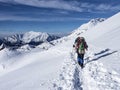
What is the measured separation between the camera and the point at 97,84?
38.0 feet

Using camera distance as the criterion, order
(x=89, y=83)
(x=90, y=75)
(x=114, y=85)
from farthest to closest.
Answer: (x=90, y=75) → (x=89, y=83) → (x=114, y=85)

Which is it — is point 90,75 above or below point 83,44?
below

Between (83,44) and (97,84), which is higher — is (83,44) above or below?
above

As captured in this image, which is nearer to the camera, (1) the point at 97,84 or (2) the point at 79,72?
(1) the point at 97,84

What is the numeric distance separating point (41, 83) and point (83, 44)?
649 centimetres

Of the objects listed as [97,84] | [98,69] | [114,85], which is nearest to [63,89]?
[97,84]

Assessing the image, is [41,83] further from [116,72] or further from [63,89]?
[116,72]

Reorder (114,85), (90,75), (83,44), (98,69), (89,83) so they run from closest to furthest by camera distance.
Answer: (114,85)
(89,83)
(90,75)
(98,69)
(83,44)

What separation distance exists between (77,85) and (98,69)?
392 centimetres

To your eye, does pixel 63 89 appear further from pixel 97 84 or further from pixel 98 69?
pixel 98 69

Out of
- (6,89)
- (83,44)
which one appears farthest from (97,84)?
→ (83,44)

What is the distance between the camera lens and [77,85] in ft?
39.2

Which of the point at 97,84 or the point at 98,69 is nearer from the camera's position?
the point at 97,84

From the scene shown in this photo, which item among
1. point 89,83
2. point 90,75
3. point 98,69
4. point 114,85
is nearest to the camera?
point 114,85
